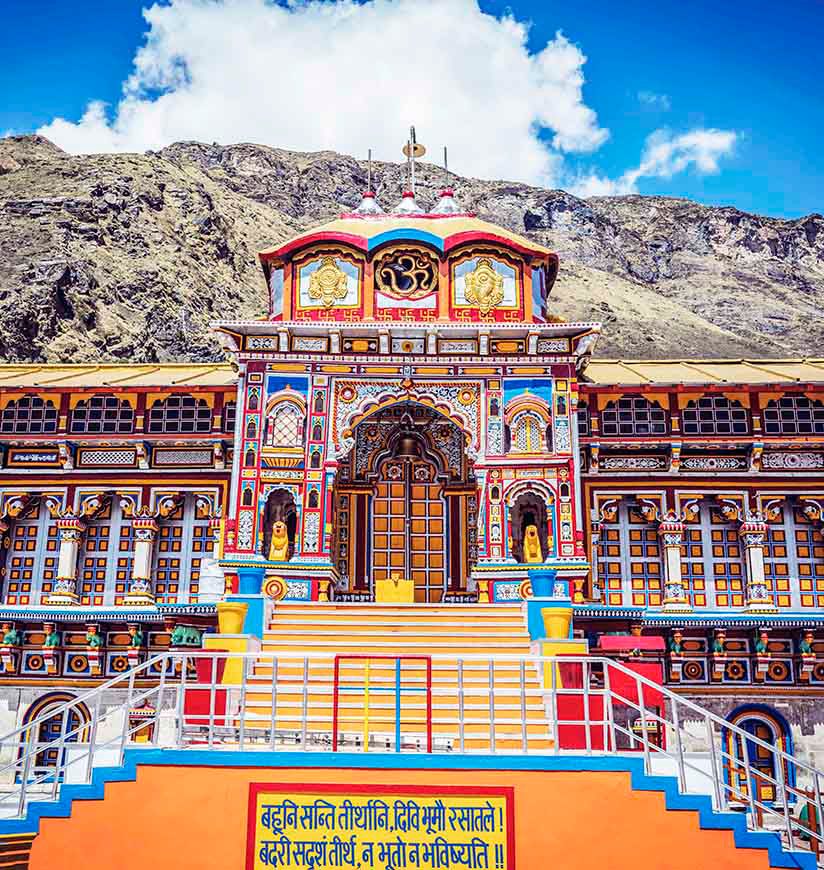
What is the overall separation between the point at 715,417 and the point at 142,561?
13.1 meters

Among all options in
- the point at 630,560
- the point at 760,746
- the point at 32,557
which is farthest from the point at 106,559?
the point at 760,746

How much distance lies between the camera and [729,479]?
23.0 m

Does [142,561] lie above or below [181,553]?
below

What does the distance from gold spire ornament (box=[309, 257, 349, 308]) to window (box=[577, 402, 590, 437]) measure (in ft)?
19.0

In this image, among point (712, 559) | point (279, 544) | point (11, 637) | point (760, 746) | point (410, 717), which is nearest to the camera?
point (410, 717)

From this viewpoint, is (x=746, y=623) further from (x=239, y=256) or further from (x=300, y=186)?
(x=300, y=186)

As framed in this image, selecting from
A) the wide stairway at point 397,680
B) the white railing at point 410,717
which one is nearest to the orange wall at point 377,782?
the white railing at point 410,717

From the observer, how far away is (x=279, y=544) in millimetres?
20875

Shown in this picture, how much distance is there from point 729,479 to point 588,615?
465 centimetres

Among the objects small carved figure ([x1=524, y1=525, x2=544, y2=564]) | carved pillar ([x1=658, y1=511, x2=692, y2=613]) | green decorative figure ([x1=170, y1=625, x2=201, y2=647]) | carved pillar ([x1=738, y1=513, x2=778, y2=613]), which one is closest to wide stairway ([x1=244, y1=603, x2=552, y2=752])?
small carved figure ([x1=524, y1=525, x2=544, y2=564])

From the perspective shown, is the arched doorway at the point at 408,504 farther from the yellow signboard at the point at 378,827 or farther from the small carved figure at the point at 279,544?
the yellow signboard at the point at 378,827

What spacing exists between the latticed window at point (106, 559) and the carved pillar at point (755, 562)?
1355 cm

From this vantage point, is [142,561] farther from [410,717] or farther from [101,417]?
[410,717]

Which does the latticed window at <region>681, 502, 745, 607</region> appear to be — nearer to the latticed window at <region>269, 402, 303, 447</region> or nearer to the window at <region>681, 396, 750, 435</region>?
the window at <region>681, 396, 750, 435</region>
